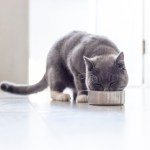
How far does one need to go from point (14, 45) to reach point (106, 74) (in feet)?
5.17

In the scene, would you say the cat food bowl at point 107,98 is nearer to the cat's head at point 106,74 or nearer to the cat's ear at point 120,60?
the cat's head at point 106,74

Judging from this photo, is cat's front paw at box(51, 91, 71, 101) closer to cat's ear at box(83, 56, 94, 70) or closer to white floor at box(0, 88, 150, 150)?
cat's ear at box(83, 56, 94, 70)

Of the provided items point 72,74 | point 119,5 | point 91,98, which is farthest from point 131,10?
point 91,98

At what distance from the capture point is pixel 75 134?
0.98 meters

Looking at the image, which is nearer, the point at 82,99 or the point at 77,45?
the point at 82,99

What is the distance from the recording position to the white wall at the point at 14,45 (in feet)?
10.4

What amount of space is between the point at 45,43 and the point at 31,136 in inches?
99.5

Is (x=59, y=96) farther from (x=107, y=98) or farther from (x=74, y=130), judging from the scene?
(x=74, y=130)

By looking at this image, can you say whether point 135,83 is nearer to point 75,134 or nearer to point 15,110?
point 15,110

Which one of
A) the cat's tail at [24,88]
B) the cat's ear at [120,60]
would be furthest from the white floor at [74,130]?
the cat's tail at [24,88]

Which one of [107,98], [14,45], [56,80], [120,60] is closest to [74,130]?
[107,98]

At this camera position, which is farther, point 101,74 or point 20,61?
point 20,61

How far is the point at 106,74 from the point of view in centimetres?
179

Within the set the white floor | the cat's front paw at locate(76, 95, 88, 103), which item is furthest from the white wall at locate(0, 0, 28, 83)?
the white floor
